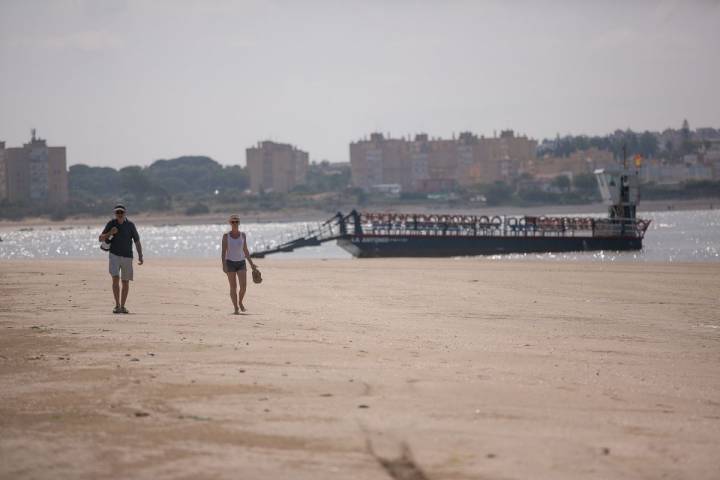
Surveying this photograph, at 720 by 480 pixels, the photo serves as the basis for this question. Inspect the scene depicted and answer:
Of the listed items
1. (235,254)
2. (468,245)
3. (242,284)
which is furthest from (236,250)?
(468,245)

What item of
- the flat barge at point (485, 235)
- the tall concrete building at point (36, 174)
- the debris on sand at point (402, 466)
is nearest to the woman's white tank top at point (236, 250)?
the debris on sand at point (402, 466)

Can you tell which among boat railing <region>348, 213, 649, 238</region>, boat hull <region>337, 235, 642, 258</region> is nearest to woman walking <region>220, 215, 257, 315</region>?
boat hull <region>337, 235, 642, 258</region>

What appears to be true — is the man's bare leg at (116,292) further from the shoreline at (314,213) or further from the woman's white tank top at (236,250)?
the shoreline at (314,213)

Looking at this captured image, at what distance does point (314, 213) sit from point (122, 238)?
15885cm

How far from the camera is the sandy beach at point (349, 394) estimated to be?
18.6ft

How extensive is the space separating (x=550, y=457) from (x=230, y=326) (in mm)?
6264

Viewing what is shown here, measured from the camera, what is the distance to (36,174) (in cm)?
19100

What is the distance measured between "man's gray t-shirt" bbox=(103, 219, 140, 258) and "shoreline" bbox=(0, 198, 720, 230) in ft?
448

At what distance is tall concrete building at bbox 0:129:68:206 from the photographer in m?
187

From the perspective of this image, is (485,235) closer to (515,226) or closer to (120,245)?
(515,226)

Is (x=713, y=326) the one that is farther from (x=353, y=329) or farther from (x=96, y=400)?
(x=96, y=400)

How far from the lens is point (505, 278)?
25.1m

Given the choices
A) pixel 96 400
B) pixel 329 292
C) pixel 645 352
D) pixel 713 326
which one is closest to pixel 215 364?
pixel 96 400

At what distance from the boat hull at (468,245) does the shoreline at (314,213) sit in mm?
101083
